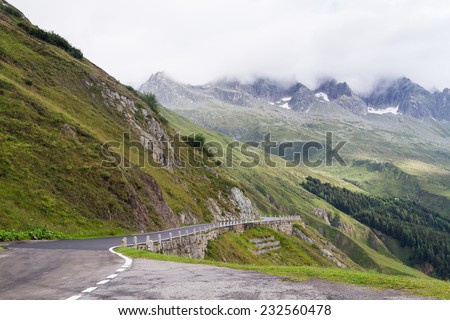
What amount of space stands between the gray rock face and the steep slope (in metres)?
13.2

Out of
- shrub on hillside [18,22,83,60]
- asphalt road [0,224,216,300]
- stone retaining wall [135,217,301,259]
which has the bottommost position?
stone retaining wall [135,217,301,259]

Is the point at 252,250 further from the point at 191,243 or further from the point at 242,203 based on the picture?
the point at 242,203

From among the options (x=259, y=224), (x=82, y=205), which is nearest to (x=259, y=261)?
(x=259, y=224)

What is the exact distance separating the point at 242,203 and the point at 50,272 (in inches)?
3921

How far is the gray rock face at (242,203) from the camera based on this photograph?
369ft

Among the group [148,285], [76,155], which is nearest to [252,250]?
[76,155]

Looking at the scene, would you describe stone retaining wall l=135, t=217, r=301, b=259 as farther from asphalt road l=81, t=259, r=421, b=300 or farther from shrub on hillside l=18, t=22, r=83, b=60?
shrub on hillside l=18, t=22, r=83, b=60

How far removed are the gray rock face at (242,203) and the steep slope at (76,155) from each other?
518 inches

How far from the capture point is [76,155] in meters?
54.1

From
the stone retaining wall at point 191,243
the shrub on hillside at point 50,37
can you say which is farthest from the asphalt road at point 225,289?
the shrub on hillside at point 50,37

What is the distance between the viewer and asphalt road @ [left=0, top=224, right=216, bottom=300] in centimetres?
1337

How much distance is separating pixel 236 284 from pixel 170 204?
56251 millimetres

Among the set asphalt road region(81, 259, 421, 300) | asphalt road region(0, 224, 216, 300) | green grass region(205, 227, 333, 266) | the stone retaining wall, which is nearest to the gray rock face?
green grass region(205, 227, 333, 266)

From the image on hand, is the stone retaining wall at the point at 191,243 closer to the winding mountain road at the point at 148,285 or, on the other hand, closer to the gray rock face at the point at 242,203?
the winding mountain road at the point at 148,285
